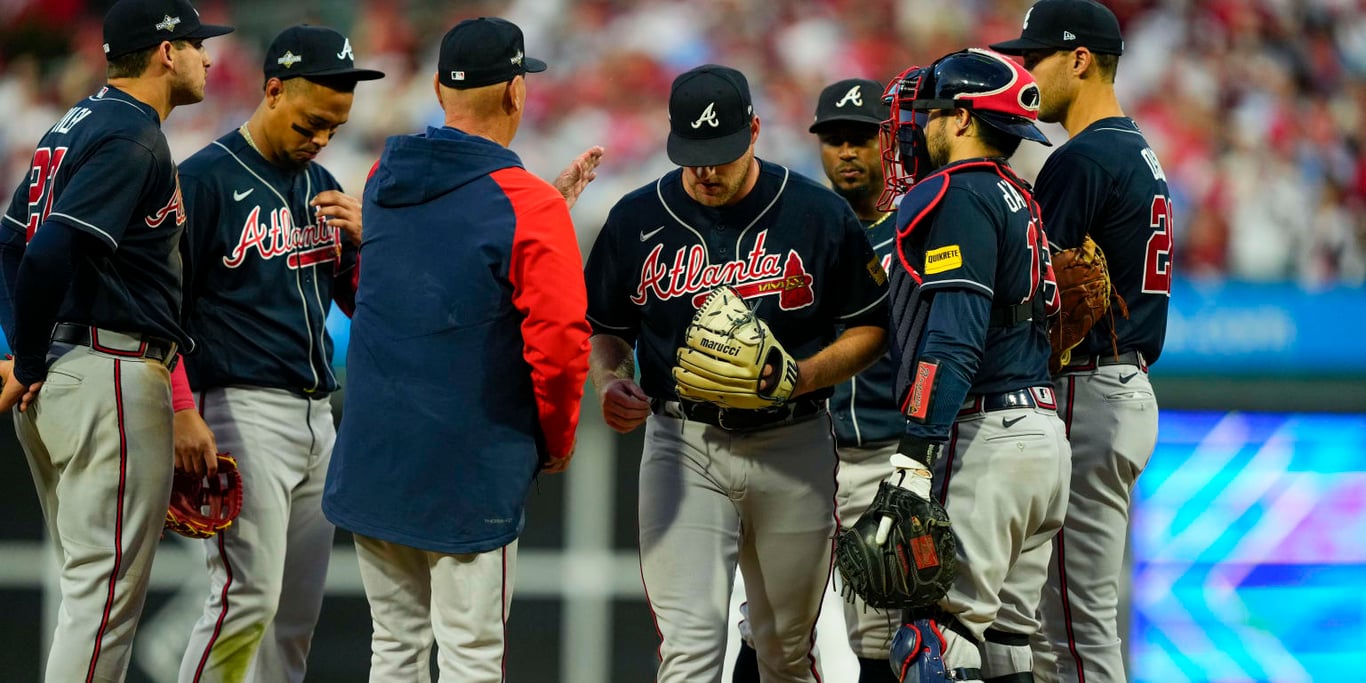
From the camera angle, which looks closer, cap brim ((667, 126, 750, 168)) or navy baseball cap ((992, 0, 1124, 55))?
cap brim ((667, 126, 750, 168))

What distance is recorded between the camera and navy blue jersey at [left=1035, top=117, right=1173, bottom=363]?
380 centimetres

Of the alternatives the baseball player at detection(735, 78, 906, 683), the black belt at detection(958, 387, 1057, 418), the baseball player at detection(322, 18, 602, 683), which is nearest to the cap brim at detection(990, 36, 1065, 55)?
the baseball player at detection(735, 78, 906, 683)

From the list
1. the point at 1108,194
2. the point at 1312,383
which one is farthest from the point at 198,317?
the point at 1312,383

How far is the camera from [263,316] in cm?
402

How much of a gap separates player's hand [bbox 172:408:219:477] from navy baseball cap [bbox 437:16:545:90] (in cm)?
124

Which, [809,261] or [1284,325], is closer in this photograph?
[809,261]

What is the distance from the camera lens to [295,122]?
159 inches

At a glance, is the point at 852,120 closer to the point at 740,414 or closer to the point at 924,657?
the point at 740,414

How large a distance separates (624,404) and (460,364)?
608 millimetres

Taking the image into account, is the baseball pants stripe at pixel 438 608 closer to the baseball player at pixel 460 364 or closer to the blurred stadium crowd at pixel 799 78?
the baseball player at pixel 460 364

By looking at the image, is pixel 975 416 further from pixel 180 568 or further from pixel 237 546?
pixel 180 568

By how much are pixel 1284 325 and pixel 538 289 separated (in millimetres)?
Answer: 4587

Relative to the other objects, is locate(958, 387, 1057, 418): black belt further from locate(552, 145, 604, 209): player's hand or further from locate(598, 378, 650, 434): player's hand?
locate(552, 145, 604, 209): player's hand

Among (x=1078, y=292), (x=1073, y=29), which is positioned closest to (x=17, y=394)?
(x=1078, y=292)
